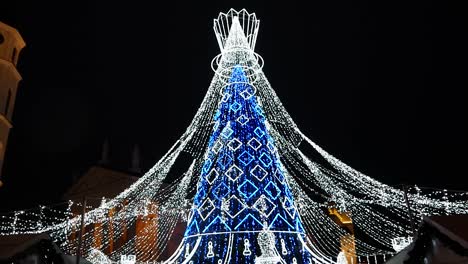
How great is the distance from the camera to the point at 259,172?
9555 mm

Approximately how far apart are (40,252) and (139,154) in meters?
23.6

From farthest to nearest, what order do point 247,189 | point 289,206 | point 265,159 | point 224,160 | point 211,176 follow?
point 211,176
point 224,160
point 265,159
point 289,206
point 247,189

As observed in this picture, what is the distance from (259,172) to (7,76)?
13.1 meters

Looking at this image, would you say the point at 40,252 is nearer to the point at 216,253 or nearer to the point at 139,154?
the point at 216,253

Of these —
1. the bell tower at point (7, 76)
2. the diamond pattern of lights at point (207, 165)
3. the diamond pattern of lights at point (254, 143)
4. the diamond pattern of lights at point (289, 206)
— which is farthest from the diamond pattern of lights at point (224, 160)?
the bell tower at point (7, 76)

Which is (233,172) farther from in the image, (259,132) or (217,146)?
(259,132)

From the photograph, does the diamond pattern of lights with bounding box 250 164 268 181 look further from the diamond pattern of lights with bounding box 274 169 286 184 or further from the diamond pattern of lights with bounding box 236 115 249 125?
the diamond pattern of lights with bounding box 236 115 249 125

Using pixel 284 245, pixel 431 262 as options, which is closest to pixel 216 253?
pixel 284 245

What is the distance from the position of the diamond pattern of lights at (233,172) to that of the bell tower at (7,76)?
11.0 meters

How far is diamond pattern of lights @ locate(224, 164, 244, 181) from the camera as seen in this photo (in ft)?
31.2

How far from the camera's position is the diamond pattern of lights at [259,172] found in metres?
9.48

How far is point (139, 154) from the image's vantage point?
28719 millimetres

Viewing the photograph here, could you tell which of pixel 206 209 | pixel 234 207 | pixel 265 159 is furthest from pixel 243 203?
pixel 265 159

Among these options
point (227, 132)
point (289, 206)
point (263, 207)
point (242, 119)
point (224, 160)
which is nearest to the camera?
point (263, 207)
